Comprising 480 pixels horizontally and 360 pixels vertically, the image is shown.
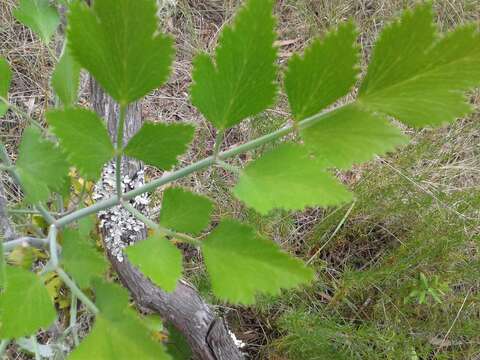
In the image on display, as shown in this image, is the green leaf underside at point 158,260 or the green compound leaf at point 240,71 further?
the green leaf underside at point 158,260

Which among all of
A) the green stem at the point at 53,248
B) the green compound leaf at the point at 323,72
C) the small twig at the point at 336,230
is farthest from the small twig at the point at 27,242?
the small twig at the point at 336,230

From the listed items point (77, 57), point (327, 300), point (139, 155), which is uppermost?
point (77, 57)

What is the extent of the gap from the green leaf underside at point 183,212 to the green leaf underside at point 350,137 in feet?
0.58

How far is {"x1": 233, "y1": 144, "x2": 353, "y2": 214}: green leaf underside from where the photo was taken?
1.44ft

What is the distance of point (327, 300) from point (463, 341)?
0.49m

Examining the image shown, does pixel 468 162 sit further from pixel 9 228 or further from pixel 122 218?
pixel 9 228

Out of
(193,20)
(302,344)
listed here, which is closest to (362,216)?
(302,344)

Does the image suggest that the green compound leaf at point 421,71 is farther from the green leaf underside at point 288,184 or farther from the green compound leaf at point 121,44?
the green compound leaf at point 121,44

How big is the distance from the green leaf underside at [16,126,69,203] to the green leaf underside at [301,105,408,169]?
1.22ft

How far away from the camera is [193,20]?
2.34 m

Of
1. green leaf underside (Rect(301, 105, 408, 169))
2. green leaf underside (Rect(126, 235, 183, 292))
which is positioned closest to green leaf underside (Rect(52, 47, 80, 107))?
green leaf underside (Rect(126, 235, 183, 292))

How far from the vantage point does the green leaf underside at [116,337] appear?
512mm

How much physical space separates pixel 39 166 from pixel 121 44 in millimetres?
340

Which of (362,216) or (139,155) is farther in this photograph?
Answer: (362,216)
